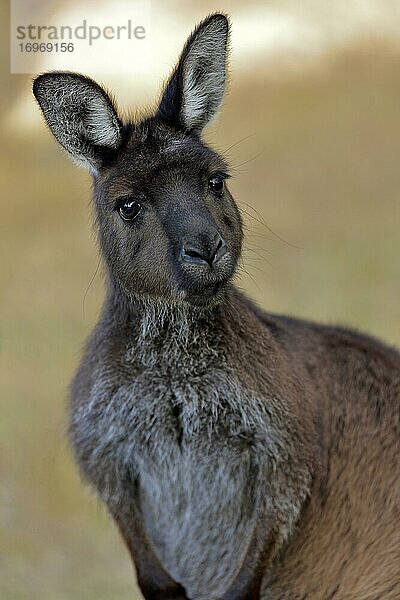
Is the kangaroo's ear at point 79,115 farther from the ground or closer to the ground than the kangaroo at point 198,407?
farther from the ground

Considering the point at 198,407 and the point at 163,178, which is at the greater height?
the point at 163,178

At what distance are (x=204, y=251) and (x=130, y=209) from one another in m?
0.38

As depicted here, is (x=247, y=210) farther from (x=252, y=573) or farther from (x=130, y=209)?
(x=252, y=573)

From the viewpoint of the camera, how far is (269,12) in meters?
7.07

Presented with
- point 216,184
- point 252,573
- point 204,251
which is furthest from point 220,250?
point 252,573

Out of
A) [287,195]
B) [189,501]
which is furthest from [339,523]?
[287,195]

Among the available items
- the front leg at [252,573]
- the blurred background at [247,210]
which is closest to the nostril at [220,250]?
the front leg at [252,573]

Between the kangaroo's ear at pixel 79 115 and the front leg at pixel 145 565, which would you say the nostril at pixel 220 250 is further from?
the front leg at pixel 145 565

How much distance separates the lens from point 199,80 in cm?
462

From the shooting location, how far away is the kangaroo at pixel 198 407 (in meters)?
4.42

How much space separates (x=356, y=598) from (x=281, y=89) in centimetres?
369

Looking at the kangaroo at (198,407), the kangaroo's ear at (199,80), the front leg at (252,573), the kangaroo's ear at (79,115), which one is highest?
the kangaroo's ear at (199,80)

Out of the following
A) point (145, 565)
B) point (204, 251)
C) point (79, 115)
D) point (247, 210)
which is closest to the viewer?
point (204, 251)

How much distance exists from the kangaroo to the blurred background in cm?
186
